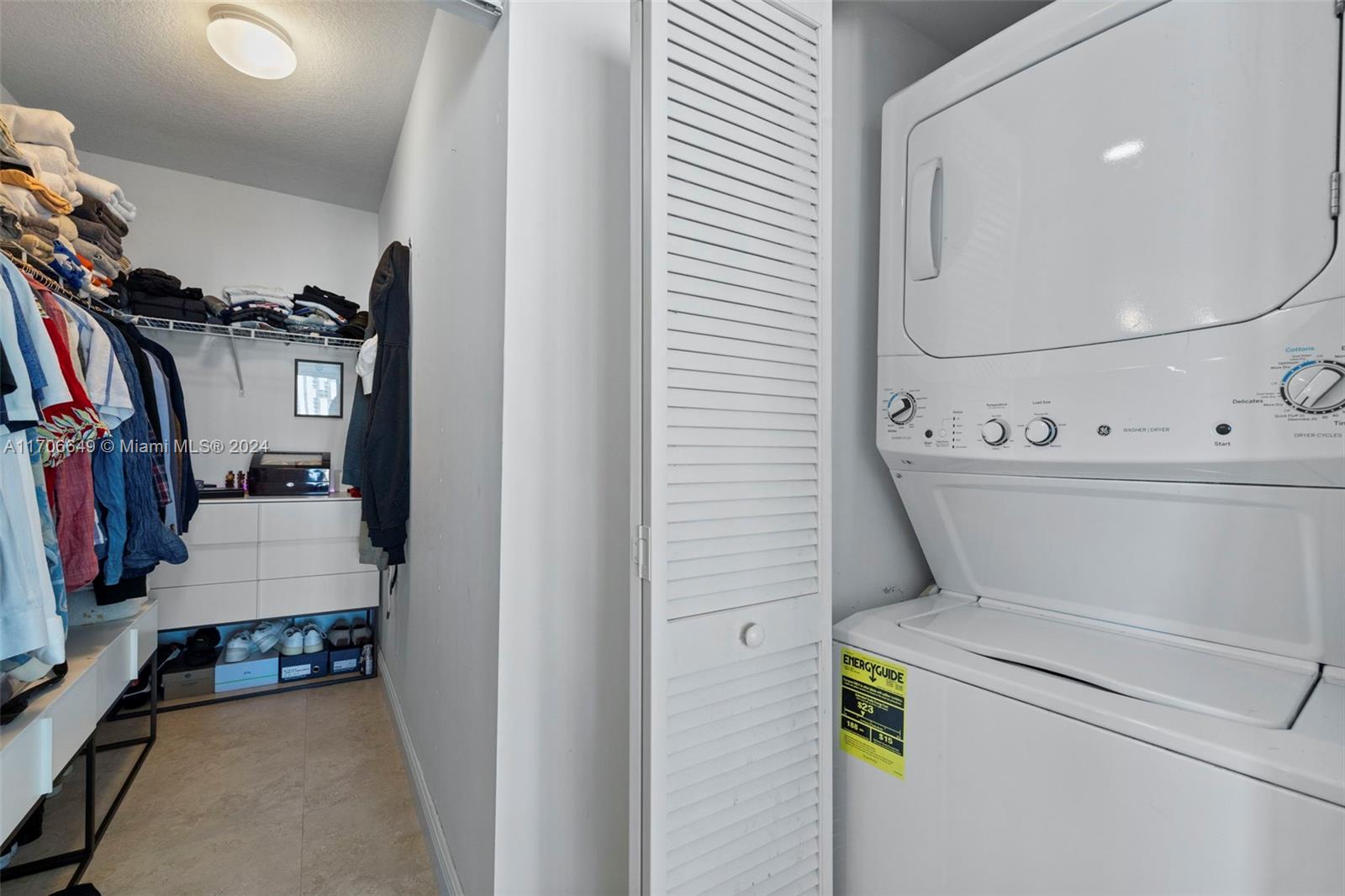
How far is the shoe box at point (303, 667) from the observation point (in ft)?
9.52

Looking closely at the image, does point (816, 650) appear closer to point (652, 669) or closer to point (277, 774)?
point (652, 669)

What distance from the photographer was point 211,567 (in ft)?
9.01

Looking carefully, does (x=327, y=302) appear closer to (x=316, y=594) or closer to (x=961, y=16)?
(x=316, y=594)

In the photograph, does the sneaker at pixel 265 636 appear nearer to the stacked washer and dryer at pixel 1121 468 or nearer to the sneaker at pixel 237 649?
the sneaker at pixel 237 649

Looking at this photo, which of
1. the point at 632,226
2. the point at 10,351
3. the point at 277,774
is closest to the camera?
the point at 632,226

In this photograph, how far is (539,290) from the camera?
44.7 inches

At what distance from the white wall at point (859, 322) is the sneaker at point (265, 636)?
2.95 meters

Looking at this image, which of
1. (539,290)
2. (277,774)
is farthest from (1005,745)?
(277,774)

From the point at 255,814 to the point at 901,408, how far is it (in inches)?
94.1

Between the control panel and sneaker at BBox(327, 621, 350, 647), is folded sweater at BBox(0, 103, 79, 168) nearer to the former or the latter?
sneaker at BBox(327, 621, 350, 647)

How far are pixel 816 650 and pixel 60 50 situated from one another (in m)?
3.12

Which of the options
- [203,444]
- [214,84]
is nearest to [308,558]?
[203,444]

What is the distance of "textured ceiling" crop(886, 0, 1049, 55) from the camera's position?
1.41 meters

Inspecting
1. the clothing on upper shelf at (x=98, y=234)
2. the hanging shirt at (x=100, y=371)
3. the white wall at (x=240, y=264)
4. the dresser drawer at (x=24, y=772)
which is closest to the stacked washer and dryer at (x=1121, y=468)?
the dresser drawer at (x=24, y=772)
